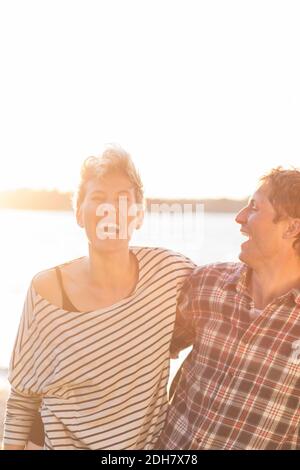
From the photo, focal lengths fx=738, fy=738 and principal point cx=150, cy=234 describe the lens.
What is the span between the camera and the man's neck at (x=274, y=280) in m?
2.76

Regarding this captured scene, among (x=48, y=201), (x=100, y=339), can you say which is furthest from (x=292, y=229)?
(x=48, y=201)

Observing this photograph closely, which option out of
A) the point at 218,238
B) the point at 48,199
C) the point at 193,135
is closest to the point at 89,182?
the point at 218,238

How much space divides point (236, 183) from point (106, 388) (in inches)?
791

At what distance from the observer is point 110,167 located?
2.84 meters

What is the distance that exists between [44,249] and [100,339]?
15.8 metres

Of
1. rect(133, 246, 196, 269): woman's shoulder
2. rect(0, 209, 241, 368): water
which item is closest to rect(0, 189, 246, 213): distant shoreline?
rect(0, 209, 241, 368): water

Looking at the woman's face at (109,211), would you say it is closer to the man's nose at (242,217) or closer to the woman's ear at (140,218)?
the woman's ear at (140,218)

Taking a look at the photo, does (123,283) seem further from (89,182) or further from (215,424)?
(215,424)

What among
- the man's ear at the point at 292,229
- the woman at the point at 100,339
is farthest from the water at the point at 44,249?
the man's ear at the point at 292,229

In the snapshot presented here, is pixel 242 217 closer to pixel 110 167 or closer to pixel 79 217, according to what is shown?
pixel 110 167

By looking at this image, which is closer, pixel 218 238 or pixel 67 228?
pixel 218 238

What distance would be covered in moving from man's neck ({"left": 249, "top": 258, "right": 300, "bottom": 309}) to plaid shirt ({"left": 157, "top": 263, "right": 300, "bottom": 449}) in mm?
46

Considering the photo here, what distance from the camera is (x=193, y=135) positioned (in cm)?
2495

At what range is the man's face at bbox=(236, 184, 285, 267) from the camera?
109 inches
